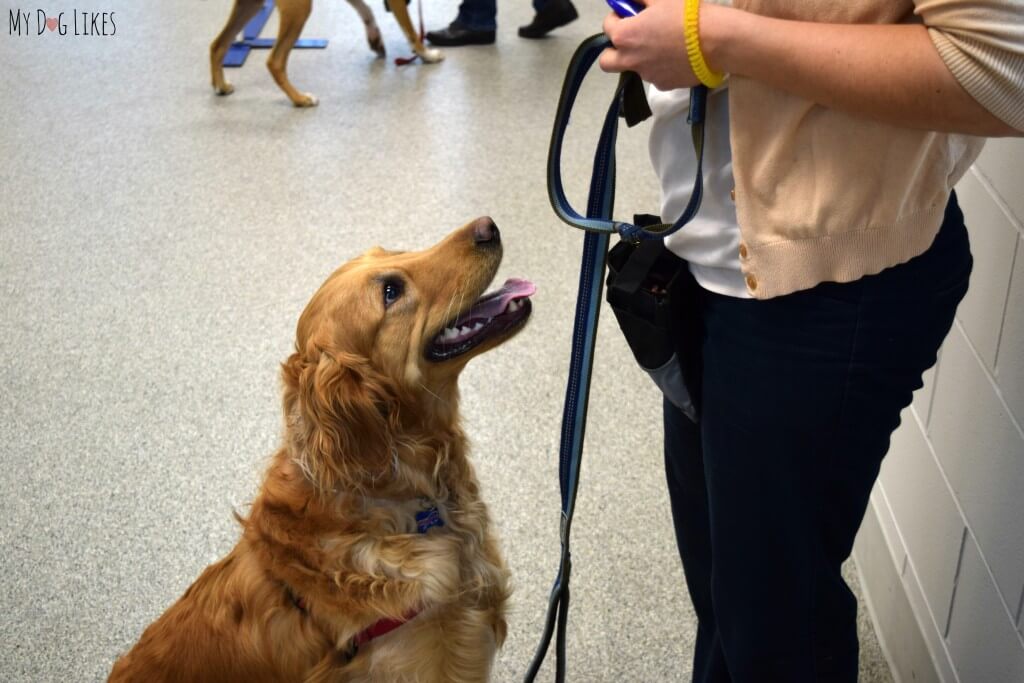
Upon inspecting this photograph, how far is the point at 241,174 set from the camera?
11.1 feet

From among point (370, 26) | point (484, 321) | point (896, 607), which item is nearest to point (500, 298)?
point (484, 321)

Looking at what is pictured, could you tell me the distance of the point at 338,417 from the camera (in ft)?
4.05

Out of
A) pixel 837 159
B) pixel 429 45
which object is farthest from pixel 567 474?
pixel 429 45

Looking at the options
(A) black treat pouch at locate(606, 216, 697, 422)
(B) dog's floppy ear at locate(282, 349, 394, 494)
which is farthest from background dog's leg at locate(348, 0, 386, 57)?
(A) black treat pouch at locate(606, 216, 697, 422)

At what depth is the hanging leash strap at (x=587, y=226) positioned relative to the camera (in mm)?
977

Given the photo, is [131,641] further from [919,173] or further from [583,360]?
[919,173]

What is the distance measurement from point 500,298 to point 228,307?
1503 mm

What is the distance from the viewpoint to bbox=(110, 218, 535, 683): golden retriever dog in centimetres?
126

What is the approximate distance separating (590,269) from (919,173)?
0.42 m

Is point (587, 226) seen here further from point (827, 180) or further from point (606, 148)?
point (827, 180)

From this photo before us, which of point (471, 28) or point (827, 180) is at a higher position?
point (827, 180)

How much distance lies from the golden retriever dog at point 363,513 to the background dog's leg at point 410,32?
2.95 metres

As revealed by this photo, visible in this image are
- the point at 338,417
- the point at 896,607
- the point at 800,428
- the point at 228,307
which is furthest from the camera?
the point at 228,307

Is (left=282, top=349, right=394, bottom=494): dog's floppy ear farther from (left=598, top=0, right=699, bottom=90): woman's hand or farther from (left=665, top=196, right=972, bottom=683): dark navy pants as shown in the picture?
(left=598, top=0, right=699, bottom=90): woman's hand
